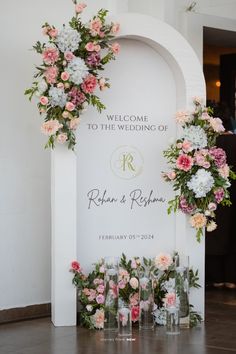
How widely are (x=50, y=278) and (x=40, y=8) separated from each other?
2040 millimetres

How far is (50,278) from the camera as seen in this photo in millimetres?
5652

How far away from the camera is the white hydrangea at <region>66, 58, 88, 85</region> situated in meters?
4.86

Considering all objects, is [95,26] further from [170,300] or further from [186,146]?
[170,300]

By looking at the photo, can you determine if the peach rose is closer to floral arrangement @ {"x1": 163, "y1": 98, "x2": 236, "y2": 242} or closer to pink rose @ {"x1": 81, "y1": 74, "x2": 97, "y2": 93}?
floral arrangement @ {"x1": 163, "y1": 98, "x2": 236, "y2": 242}

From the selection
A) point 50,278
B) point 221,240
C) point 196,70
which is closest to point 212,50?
point 221,240

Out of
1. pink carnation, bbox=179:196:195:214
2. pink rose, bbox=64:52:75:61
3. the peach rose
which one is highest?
pink rose, bbox=64:52:75:61

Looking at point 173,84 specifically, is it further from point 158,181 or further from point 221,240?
point 221,240

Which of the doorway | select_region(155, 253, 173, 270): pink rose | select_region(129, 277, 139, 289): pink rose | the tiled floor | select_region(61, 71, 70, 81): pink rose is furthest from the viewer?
the doorway

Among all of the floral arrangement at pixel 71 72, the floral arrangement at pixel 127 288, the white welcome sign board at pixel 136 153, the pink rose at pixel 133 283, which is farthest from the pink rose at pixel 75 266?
the floral arrangement at pixel 71 72

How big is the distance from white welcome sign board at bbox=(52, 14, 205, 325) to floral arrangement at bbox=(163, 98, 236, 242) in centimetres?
19

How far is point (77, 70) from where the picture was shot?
16.0 feet

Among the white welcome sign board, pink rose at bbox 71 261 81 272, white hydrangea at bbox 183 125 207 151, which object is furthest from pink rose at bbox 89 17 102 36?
pink rose at bbox 71 261 81 272

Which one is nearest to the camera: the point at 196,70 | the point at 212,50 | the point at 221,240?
the point at 196,70

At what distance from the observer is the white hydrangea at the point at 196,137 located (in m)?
5.05
